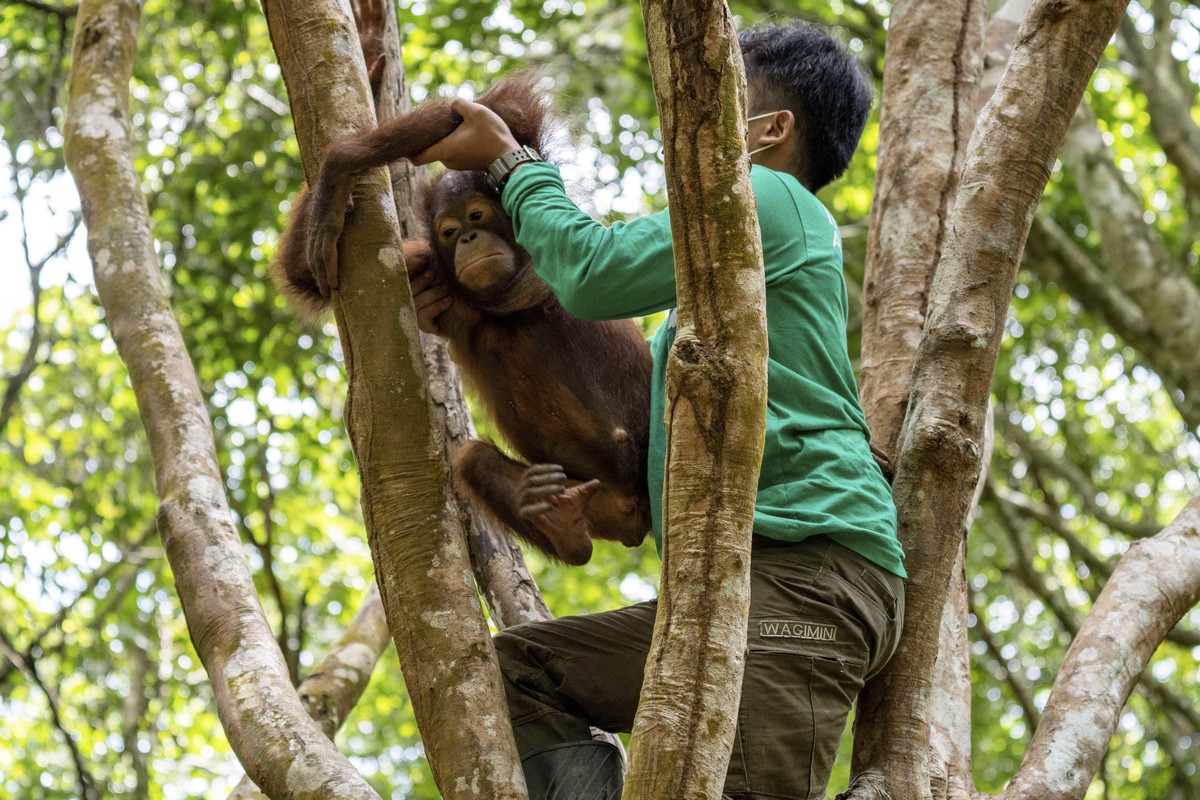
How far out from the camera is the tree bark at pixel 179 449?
7.23 feet

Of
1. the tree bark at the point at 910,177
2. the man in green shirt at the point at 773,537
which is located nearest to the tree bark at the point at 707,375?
the man in green shirt at the point at 773,537

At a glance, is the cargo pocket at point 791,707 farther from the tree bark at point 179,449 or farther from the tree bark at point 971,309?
the tree bark at point 179,449

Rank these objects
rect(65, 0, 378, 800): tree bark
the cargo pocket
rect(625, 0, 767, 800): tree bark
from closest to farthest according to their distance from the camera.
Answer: rect(625, 0, 767, 800): tree bark < the cargo pocket < rect(65, 0, 378, 800): tree bark

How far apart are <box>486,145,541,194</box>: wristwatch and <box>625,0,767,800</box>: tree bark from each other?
669 millimetres

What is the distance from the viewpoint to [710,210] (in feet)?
5.68

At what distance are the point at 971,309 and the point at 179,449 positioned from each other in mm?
1846

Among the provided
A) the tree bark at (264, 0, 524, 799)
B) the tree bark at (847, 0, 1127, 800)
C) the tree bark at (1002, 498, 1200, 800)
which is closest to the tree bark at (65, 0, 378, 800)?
the tree bark at (264, 0, 524, 799)

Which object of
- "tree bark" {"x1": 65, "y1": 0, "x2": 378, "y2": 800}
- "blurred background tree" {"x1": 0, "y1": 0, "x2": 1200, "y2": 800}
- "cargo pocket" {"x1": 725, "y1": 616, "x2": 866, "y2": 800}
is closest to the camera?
"cargo pocket" {"x1": 725, "y1": 616, "x2": 866, "y2": 800}

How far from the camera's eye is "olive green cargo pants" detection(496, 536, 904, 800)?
6.70ft

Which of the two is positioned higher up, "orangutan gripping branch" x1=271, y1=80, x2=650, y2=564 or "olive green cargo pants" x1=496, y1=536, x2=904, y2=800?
"orangutan gripping branch" x1=271, y1=80, x2=650, y2=564

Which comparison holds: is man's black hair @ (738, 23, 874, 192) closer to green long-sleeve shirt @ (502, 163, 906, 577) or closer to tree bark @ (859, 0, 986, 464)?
green long-sleeve shirt @ (502, 163, 906, 577)

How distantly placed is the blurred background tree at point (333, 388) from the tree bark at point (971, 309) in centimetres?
338

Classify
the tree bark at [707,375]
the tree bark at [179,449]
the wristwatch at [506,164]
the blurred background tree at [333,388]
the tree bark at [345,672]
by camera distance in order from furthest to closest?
the blurred background tree at [333,388] → the tree bark at [345,672] → the wristwatch at [506,164] → the tree bark at [179,449] → the tree bark at [707,375]

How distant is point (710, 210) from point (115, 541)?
6.61m
